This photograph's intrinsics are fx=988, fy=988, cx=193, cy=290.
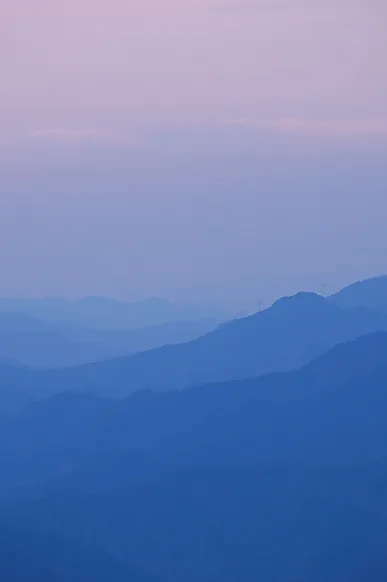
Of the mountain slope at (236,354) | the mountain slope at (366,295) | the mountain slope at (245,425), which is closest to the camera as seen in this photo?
the mountain slope at (245,425)

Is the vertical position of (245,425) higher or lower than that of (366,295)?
lower

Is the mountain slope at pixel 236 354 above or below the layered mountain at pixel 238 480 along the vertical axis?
above

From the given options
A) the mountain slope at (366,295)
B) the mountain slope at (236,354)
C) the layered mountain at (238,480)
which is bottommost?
the layered mountain at (238,480)

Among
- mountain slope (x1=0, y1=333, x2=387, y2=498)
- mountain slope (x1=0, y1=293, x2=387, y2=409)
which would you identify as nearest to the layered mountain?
mountain slope (x1=0, y1=333, x2=387, y2=498)

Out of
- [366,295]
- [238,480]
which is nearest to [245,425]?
[238,480]

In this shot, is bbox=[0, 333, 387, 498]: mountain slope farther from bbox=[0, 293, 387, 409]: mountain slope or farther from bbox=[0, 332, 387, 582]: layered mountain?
bbox=[0, 293, 387, 409]: mountain slope

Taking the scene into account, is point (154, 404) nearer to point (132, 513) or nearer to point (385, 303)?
point (132, 513)

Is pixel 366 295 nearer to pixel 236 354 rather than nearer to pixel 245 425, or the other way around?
pixel 236 354

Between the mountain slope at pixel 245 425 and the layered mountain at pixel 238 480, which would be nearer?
the layered mountain at pixel 238 480

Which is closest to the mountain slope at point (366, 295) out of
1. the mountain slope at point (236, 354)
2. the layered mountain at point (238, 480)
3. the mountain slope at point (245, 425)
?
the mountain slope at point (236, 354)

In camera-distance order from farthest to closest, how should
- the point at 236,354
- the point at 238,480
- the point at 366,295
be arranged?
the point at 366,295, the point at 236,354, the point at 238,480

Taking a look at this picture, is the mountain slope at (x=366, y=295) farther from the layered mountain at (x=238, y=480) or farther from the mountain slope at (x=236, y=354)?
the layered mountain at (x=238, y=480)

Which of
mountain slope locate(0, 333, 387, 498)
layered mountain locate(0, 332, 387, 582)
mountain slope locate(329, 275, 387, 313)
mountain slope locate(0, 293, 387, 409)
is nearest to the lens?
layered mountain locate(0, 332, 387, 582)
